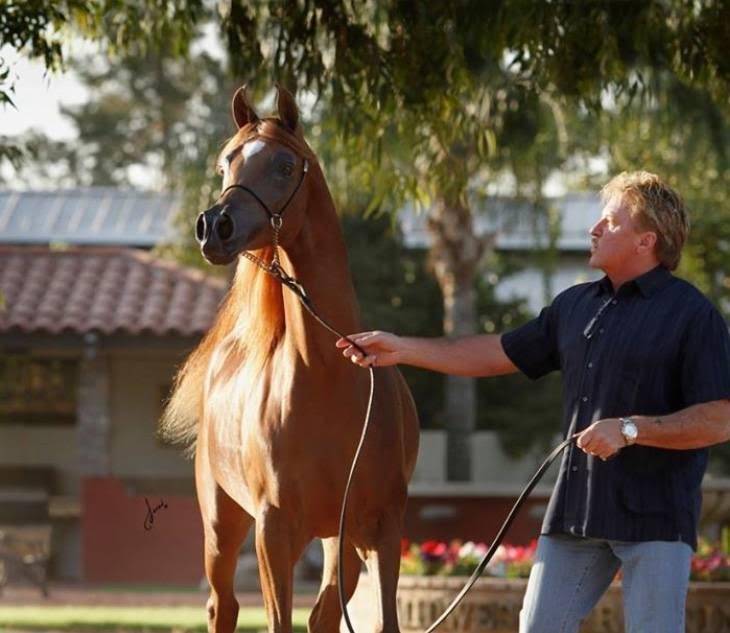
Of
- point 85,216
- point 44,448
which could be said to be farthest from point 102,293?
point 85,216

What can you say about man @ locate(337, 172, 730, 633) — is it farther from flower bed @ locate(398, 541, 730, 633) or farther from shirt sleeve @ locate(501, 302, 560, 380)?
flower bed @ locate(398, 541, 730, 633)

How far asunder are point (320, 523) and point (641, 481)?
1.37 meters

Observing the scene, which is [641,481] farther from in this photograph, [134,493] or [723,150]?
[134,493]

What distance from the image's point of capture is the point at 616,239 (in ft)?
16.4

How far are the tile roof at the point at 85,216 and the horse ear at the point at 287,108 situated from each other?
2736 cm

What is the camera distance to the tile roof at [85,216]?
34.1 meters

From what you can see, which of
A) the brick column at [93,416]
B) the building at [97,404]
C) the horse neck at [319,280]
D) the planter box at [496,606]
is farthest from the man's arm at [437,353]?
the brick column at [93,416]

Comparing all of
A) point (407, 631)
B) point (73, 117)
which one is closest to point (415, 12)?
point (407, 631)

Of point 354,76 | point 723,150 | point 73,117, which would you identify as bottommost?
point 354,76

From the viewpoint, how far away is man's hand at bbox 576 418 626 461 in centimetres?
467

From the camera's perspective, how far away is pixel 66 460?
75.4 feet

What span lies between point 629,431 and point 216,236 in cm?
148

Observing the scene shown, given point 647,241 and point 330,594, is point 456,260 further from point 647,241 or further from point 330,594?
point 647,241

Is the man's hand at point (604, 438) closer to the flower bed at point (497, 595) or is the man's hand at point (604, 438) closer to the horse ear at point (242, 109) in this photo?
the horse ear at point (242, 109)
